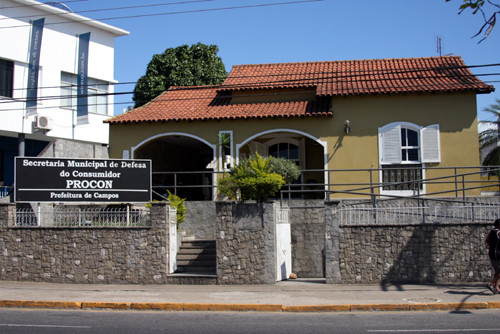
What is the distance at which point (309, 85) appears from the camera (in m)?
21.2

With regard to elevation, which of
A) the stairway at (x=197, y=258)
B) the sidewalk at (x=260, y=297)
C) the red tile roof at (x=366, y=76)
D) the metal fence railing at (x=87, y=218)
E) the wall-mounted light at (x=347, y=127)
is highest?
the red tile roof at (x=366, y=76)

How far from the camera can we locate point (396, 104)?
1975cm

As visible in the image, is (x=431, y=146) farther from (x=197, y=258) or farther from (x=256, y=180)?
(x=197, y=258)

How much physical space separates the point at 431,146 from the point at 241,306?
1149 cm

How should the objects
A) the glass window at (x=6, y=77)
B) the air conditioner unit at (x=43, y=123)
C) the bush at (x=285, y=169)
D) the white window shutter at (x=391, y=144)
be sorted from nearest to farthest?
the bush at (x=285, y=169) < the white window shutter at (x=391, y=144) < the glass window at (x=6, y=77) < the air conditioner unit at (x=43, y=123)

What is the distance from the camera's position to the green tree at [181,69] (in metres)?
33.5

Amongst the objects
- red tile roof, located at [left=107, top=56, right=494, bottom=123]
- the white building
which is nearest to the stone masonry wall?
red tile roof, located at [left=107, top=56, right=494, bottom=123]

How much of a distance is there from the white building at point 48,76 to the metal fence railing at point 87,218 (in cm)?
1122

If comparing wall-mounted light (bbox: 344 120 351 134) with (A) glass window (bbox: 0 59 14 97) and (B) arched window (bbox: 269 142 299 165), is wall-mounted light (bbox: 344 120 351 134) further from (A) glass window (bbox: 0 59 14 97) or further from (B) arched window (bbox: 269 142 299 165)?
(A) glass window (bbox: 0 59 14 97)

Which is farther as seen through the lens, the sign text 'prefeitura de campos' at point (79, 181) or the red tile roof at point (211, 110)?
the red tile roof at point (211, 110)

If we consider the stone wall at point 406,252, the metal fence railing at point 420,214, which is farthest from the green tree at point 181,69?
the stone wall at point 406,252

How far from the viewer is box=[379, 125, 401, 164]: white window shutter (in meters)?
19.5

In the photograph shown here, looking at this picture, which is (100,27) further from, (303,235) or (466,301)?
(466,301)

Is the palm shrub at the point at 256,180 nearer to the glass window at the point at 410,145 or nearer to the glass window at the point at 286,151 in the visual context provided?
the glass window at the point at 410,145
